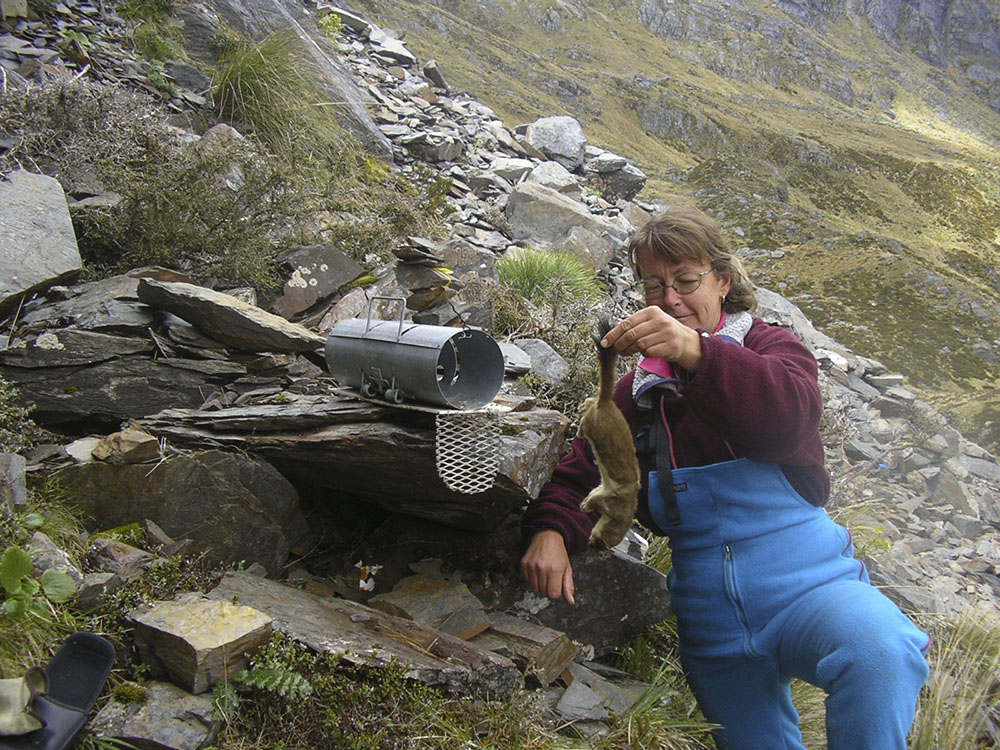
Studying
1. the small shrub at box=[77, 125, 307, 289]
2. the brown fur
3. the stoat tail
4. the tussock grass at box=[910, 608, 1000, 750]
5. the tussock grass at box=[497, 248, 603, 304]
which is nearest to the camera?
the stoat tail

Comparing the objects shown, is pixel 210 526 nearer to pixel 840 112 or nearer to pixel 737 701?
pixel 737 701

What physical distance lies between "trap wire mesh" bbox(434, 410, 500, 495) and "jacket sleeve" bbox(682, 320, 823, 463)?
2.54 ft

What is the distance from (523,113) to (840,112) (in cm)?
6248

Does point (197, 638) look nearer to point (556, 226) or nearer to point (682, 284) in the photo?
point (682, 284)

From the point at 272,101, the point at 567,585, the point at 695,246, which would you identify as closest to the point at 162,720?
the point at 567,585

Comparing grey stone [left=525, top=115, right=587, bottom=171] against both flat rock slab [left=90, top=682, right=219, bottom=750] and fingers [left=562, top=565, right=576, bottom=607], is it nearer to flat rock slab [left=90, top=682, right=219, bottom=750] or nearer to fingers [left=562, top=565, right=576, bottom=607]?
fingers [left=562, top=565, right=576, bottom=607]

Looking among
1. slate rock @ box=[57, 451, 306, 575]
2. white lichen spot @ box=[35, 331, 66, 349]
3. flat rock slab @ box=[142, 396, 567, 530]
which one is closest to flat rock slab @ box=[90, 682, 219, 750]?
slate rock @ box=[57, 451, 306, 575]

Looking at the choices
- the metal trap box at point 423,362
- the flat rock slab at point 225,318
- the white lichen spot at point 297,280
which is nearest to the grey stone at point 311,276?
the white lichen spot at point 297,280

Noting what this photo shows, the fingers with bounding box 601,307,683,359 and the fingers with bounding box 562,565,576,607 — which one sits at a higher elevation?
the fingers with bounding box 601,307,683,359

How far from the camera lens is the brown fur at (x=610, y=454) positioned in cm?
252

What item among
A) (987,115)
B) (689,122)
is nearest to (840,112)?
(987,115)

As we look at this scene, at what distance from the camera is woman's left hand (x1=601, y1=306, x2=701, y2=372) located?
7.27ft

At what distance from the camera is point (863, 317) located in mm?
17016

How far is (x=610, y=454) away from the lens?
2605mm
